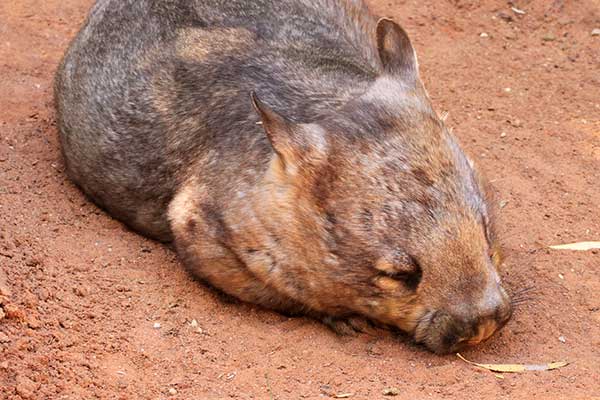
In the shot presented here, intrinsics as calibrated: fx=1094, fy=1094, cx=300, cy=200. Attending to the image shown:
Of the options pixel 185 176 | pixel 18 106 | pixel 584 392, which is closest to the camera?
pixel 584 392

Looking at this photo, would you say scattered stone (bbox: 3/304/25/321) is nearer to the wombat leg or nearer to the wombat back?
the wombat back

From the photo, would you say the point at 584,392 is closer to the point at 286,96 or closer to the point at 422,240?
the point at 422,240

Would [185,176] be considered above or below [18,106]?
above

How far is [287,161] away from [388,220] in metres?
0.48

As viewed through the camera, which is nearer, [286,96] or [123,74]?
[286,96]

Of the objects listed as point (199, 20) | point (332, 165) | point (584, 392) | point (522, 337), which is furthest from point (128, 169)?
point (584, 392)

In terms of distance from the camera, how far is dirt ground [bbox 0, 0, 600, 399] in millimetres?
3949

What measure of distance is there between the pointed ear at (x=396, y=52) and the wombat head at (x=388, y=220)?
0.20m

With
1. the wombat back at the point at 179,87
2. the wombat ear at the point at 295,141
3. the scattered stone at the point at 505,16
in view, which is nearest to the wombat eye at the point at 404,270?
the wombat ear at the point at 295,141

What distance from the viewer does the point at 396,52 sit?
4578mm

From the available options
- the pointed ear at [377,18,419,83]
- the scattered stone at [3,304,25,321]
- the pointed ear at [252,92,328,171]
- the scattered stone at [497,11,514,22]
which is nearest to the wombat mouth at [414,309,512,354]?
the pointed ear at [252,92,328,171]

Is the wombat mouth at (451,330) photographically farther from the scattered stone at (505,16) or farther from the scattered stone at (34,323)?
the scattered stone at (505,16)

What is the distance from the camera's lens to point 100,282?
4512 millimetres

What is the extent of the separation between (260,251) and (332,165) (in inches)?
19.0
